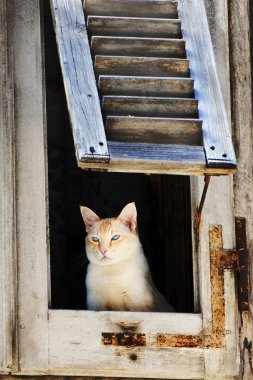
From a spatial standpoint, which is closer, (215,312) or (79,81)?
(79,81)

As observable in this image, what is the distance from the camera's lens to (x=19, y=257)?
15.7ft

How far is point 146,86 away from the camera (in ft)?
15.1

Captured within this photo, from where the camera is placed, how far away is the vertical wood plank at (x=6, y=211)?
4684 millimetres

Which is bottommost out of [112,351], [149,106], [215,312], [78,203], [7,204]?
[112,351]

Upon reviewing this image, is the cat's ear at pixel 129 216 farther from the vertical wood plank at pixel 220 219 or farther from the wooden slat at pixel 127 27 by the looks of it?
the wooden slat at pixel 127 27

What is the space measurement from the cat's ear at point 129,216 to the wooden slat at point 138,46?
2.69 feet

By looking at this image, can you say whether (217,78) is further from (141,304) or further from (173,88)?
(141,304)

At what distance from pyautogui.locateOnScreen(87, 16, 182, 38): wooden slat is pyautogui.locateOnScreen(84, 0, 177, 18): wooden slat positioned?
0.18ft

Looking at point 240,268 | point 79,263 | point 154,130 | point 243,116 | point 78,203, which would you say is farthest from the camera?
point 78,203

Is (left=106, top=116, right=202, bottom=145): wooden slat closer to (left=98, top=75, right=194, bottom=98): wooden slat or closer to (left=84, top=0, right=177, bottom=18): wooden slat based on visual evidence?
(left=98, top=75, right=194, bottom=98): wooden slat

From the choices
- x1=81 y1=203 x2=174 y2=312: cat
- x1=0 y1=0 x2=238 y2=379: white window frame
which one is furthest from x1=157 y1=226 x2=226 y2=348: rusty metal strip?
x1=81 y1=203 x2=174 y2=312: cat

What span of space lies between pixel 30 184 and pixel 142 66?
23.9 inches

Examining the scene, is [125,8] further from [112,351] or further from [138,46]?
[112,351]

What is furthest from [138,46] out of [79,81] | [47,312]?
[47,312]
